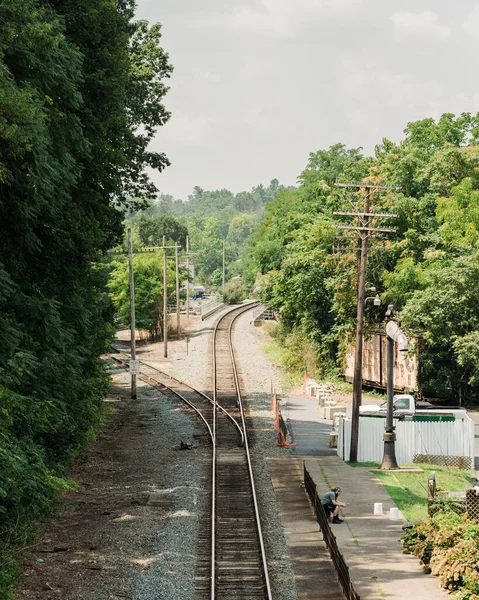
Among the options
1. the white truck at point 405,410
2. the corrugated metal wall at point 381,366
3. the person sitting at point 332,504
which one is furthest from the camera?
the corrugated metal wall at point 381,366

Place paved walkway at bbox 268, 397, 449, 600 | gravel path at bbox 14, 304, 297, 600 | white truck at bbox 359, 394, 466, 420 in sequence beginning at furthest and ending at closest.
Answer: white truck at bbox 359, 394, 466, 420
gravel path at bbox 14, 304, 297, 600
paved walkway at bbox 268, 397, 449, 600

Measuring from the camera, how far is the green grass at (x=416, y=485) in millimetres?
24203

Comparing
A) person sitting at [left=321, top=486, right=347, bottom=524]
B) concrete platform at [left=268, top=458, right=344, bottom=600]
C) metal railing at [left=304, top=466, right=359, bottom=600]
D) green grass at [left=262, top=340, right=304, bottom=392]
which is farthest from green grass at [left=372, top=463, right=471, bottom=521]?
green grass at [left=262, top=340, right=304, bottom=392]

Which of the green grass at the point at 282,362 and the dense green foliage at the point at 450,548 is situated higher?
the green grass at the point at 282,362

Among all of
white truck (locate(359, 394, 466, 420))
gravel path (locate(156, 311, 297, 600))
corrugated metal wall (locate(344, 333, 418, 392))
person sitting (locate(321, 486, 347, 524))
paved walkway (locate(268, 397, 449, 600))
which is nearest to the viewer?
paved walkway (locate(268, 397, 449, 600))

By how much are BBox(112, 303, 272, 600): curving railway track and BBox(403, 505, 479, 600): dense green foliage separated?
331cm

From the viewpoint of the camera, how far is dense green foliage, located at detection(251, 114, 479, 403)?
41.6 meters

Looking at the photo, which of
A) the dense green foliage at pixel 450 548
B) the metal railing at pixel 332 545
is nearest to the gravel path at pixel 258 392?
the metal railing at pixel 332 545

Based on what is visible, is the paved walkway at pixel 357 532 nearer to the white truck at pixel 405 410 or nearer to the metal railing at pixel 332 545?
the metal railing at pixel 332 545

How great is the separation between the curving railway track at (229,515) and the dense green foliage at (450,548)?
3306 mm

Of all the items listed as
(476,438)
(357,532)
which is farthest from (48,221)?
(476,438)

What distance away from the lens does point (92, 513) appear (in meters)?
23.6

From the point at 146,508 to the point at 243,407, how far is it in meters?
17.3

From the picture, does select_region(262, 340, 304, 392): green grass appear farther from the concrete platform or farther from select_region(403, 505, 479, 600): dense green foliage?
select_region(403, 505, 479, 600): dense green foliage
